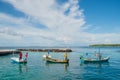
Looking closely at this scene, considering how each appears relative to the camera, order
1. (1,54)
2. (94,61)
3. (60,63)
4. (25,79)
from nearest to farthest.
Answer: (25,79) → (60,63) → (94,61) → (1,54)

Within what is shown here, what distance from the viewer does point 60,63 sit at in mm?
48531

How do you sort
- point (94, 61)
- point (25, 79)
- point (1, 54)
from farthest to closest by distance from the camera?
1. point (1, 54)
2. point (94, 61)
3. point (25, 79)

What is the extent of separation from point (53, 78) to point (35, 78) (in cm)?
296

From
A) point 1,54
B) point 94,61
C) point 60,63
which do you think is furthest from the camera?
point 1,54

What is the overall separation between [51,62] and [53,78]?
21.5m

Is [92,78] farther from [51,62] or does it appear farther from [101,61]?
[101,61]

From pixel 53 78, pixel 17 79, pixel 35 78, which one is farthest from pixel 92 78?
pixel 17 79

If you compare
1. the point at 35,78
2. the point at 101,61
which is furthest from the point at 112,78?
the point at 101,61

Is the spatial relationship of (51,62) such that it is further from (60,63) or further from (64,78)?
(64,78)

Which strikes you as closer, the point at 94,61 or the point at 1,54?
the point at 94,61

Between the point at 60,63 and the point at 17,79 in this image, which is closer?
the point at 17,79

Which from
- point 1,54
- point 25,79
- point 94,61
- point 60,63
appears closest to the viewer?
point 25,79

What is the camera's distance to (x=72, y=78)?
94.5 ft

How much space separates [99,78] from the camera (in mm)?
29422
